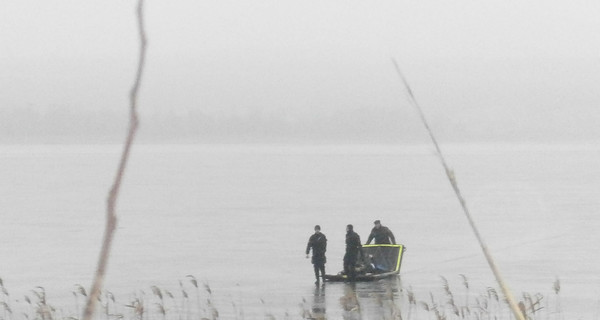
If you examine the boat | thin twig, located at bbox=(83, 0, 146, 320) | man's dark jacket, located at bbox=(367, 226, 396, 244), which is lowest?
thin twig, located at bbox=(83, 0, 146, 320)

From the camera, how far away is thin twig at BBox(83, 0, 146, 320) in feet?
5.41

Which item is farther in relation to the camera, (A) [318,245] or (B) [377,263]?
(B) [377,263]

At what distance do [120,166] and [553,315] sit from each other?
2651 cm

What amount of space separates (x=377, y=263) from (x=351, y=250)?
7.90 ft

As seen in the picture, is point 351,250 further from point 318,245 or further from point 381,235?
point 381,235

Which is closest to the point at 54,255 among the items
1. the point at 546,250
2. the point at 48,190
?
the point at 546,250

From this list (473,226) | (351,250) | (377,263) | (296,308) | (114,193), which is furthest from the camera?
(377,263)

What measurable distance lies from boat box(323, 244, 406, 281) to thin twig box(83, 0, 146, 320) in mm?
29724

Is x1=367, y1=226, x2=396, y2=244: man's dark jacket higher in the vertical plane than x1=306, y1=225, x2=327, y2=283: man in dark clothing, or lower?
higher

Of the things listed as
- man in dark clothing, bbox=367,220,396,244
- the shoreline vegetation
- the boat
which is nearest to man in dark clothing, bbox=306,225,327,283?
the boat

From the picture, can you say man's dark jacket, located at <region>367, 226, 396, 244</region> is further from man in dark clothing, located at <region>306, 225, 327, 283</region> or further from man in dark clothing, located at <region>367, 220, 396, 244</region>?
man in dark clothing, located at <region>306, 225, 327, 283</region>

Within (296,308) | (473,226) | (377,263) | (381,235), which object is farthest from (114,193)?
(377,263)

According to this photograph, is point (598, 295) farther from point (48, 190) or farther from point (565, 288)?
point (48, 190)

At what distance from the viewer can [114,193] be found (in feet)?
5.48
